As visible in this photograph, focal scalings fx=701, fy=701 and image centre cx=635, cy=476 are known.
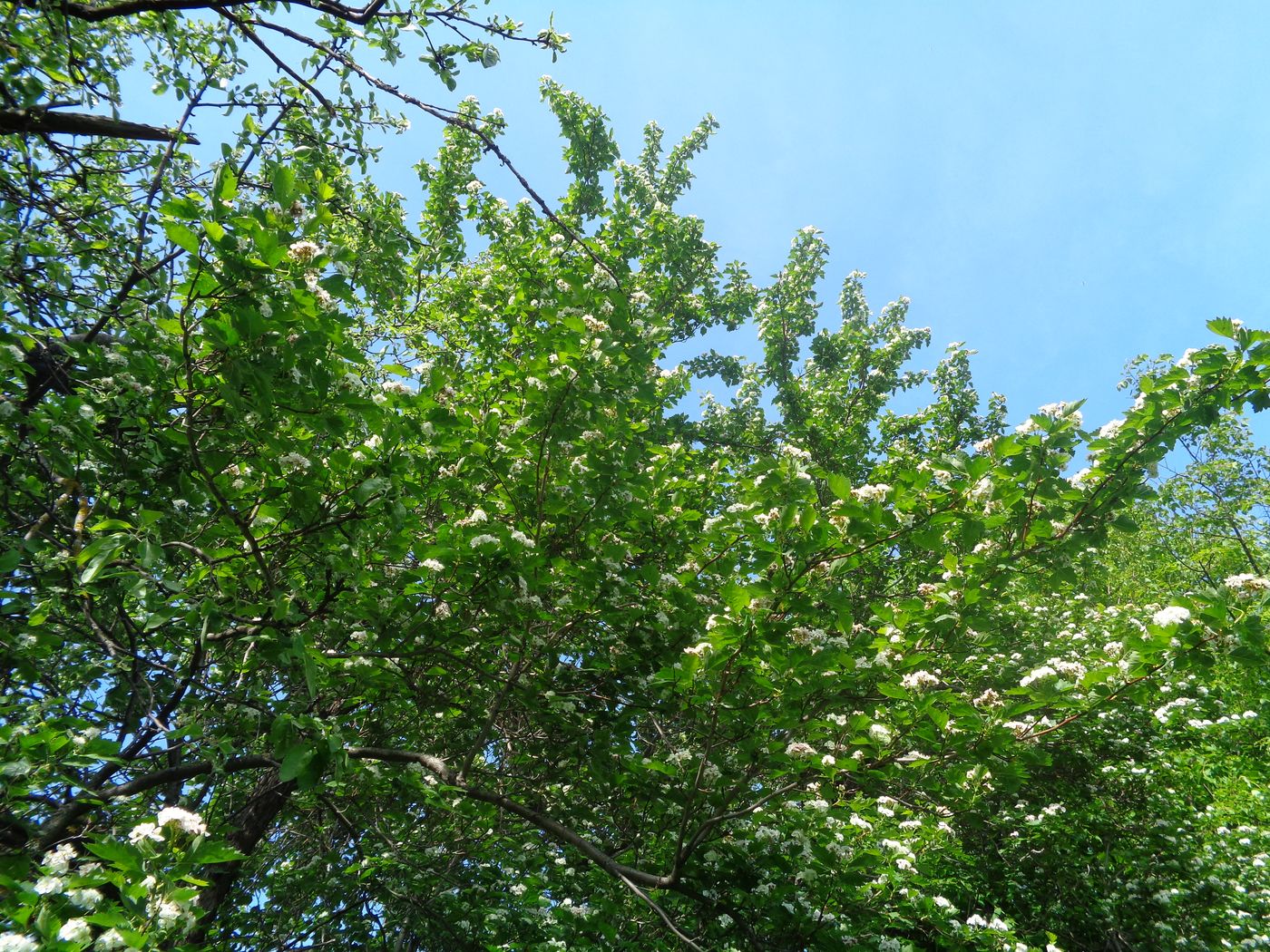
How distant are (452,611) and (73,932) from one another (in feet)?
8.75

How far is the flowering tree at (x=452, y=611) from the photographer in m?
2.78

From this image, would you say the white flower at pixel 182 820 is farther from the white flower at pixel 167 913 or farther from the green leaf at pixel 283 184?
the green leaf at pixel 283 184

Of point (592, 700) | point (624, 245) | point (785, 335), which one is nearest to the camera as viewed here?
point (592, 700)

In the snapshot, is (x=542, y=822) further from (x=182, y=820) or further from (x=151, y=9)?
(x=151, y=9)

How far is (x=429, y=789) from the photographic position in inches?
168

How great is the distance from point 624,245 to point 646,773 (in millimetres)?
7979

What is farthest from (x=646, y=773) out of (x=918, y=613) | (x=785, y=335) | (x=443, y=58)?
(x=785, y=335)

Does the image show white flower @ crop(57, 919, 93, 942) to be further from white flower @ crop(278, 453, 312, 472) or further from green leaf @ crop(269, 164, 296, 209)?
green leaf @ crop(269, 164, 296, 209)

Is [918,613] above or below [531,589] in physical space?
above

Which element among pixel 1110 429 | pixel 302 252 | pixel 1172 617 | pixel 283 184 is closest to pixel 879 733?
pixel 1172 617

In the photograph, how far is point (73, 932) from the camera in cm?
180

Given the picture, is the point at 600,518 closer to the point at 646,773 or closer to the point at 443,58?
the point at 646,773

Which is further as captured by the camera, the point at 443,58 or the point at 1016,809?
the point at 1016,809

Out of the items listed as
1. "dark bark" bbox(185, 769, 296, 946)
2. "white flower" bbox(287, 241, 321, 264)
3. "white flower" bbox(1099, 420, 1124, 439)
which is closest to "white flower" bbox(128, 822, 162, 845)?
"white flower" bbox(287, 241, 321, 264)
